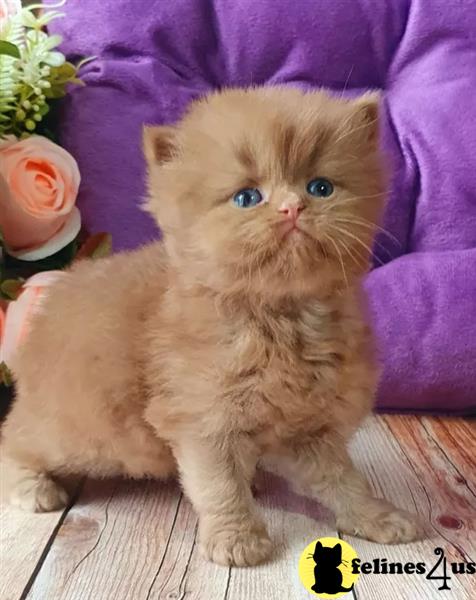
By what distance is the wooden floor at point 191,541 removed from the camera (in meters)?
0.84

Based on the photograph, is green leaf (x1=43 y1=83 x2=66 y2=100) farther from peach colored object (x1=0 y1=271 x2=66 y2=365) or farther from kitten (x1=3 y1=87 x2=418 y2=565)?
kitten (x1=3 y1=87 x2=418 y2=565)

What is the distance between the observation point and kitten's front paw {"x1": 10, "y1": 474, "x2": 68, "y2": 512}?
1043mm

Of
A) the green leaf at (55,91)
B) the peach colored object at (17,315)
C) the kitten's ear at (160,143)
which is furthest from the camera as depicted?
the green leaf at (55,91)

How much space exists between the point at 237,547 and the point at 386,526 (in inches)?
7.7

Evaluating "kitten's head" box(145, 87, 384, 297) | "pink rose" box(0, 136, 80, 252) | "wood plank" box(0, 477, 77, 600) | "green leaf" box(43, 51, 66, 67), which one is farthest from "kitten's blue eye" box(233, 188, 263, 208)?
"green leaf" box(43, 51, 66, 67)

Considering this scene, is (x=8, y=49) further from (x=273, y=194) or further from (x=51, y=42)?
(x=273, y=194)

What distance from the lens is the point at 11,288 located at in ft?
4.51

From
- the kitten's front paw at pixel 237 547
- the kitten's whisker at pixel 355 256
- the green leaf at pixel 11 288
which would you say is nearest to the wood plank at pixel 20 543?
the kitten's front paw at pixel 237 547

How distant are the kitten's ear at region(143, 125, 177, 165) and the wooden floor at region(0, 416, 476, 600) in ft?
1.58

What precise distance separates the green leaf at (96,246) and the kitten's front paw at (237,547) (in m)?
0.70

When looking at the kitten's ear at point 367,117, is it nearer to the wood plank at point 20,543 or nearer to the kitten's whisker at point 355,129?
the kitten's whisker at point 355,129

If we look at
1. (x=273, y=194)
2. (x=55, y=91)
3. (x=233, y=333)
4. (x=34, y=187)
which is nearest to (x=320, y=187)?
(x=273, y=194)

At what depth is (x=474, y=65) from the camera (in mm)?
1571
